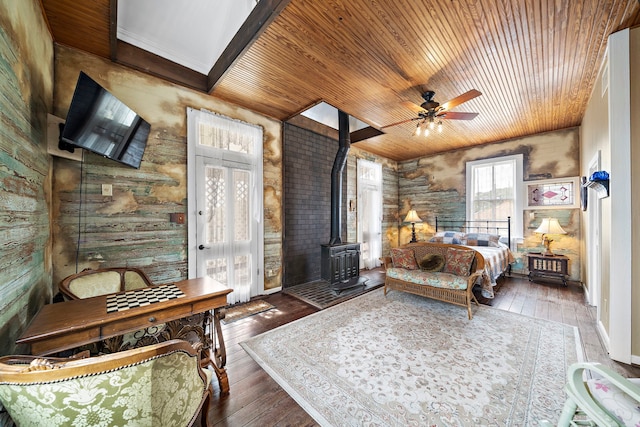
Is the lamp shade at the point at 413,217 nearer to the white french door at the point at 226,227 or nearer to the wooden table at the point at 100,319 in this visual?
the white french door at the point at 226,227

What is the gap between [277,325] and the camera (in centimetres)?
285

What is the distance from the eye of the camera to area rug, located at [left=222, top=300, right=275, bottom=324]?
307cm

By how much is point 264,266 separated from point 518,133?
18.8ft

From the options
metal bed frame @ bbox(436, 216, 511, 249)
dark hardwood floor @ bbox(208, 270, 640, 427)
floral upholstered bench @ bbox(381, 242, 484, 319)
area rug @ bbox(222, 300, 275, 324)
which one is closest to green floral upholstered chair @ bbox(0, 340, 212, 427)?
dark hardwood floor @ bbox(208, 270, 640, 427)

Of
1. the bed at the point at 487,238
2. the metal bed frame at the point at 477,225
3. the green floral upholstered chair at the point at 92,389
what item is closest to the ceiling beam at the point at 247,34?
the green floral upholstered chair at the point at 92,389

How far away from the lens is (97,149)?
2068 millimetres

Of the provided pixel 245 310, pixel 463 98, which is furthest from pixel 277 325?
pixel 463 98

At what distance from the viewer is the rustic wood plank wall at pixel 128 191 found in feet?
7.61

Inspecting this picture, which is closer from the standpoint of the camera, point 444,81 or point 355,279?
point 444,81

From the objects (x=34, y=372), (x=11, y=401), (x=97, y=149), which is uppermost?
(x=97, y=149)

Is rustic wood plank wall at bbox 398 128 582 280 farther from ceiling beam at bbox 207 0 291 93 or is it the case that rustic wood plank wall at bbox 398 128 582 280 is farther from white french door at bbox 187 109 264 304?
ceiling beam at bbox 207 0 291 93

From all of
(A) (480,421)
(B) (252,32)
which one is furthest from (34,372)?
(B) (252,32)

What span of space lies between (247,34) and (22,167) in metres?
2.05

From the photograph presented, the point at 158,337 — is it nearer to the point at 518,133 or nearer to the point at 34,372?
the point at 34,372
